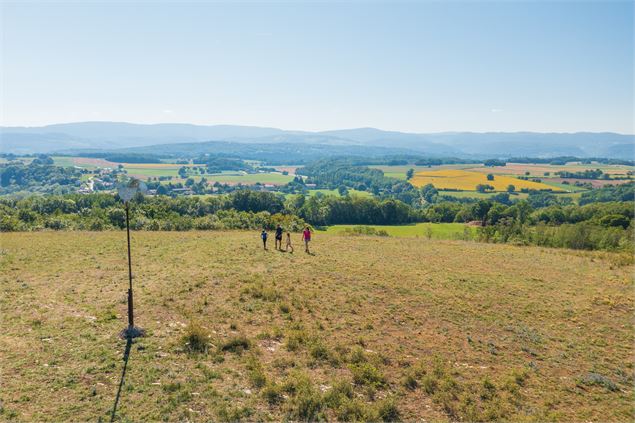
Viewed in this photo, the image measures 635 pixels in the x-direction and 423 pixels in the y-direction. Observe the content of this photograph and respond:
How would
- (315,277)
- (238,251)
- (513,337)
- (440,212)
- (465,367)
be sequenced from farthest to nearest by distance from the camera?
(440,212), (238,251), (315,277), (513,337), (465,367)

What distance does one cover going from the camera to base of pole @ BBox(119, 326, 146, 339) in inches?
492

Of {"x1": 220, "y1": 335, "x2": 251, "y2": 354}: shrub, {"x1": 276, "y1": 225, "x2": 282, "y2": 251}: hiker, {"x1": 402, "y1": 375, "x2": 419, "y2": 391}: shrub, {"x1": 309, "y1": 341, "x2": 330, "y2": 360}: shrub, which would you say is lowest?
{"x1": 402, "y1": 375, "x2": 419, "y2": 391}: shrub

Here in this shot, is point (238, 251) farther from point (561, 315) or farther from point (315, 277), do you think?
point (561, 315)

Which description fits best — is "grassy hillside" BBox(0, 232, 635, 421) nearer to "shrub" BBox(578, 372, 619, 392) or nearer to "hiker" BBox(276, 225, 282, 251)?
"shrub" BBox(578, 372, 619, 392)

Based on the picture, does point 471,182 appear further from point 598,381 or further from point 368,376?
point 368,376

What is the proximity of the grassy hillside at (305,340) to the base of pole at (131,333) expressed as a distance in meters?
0.39

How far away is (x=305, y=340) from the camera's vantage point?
43.6 feet

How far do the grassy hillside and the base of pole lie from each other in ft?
1.30

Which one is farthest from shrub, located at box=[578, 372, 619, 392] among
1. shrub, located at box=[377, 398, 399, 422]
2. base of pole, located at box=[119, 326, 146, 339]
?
base of pole, located at box=[119, 326, 146, 339]

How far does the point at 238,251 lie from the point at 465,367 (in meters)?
17.5

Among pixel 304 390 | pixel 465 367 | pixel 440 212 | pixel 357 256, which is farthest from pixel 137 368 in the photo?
pixel 440 212

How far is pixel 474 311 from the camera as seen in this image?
58.2 ft

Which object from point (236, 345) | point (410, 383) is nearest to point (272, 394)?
point (236, 345)

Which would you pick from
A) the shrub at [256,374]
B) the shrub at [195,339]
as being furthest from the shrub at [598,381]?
the shrub at [195,339]
